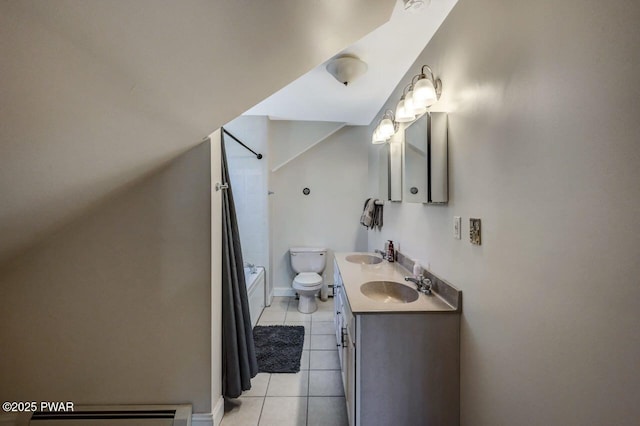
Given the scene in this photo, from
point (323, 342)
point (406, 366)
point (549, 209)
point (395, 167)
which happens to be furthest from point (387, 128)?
point (323, 342)

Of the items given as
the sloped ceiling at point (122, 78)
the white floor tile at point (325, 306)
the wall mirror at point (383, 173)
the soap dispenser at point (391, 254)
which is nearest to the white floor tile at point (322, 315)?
the white floor tile at point (325, 306)

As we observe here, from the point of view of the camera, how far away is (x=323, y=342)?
2.53 meters

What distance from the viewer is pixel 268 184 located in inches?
131

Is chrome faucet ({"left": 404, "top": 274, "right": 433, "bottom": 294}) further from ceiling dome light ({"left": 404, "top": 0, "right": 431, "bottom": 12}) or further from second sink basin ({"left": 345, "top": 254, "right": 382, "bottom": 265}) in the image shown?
ceiling dome light ({"left": 404, "top": 0, "right": 431, "bottom": 12})

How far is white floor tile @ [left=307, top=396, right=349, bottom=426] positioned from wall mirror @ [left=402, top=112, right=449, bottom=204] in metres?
1.46

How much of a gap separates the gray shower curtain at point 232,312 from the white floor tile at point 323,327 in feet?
3.35

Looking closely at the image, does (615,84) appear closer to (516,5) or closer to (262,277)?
(516,5)

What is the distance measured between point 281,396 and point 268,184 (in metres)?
2.25

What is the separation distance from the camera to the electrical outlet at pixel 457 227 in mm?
1337

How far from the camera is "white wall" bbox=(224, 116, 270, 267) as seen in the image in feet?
10.5

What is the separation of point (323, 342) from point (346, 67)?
2.38 metres

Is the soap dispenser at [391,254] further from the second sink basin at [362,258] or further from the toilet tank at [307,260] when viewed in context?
the toilet tank at [307,260]

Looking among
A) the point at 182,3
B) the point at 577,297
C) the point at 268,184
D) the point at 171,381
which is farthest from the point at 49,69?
the point at 268,184

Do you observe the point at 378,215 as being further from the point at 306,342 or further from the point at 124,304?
the point at 124,304
